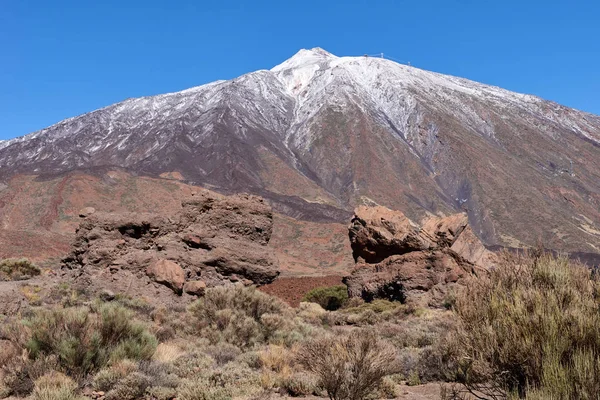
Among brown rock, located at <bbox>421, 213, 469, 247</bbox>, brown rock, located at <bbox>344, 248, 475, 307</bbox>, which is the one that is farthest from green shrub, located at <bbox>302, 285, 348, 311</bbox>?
brown rock, located at <bbox>421, 213, 469, 247</bbox>

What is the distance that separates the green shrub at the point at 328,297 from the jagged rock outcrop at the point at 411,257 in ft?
2.44

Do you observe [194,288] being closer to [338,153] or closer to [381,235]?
[381,235]

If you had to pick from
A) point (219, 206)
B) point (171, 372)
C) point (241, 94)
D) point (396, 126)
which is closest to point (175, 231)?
point (219, 206)

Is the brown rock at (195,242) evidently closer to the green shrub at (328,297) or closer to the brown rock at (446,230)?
the green shrub at (328,297)

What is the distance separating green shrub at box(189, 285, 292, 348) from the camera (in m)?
9.75

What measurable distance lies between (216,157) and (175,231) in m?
76.2

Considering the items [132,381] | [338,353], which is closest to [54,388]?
[132,381]

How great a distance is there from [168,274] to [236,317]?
4768 millimetres

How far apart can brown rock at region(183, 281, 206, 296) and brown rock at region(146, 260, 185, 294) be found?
20 centimetres

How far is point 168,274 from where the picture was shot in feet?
46.8

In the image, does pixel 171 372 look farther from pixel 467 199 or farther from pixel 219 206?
pixel 467 199

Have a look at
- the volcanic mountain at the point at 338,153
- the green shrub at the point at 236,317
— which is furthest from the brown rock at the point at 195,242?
the volcanic mountain at the point at 338,153

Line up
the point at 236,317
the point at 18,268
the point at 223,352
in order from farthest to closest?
the point at 18,268 → the point at 236,317 → the point at 223,352

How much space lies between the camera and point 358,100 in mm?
117688
